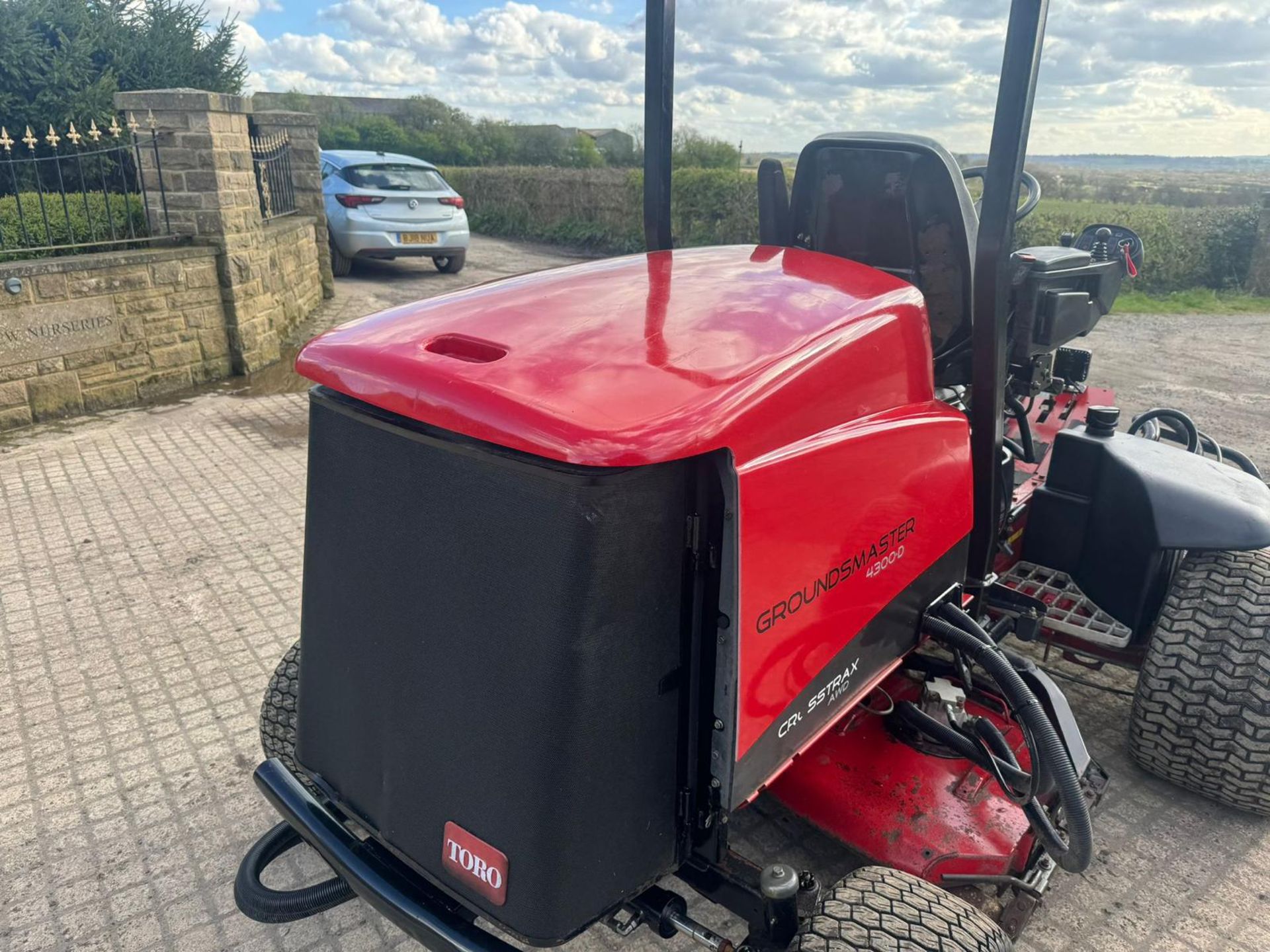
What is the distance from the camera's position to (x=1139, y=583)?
2.89 m

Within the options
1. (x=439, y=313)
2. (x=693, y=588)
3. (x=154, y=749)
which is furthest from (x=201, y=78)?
(x=693, y=588)

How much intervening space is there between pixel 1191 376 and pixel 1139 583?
7441 millimetres

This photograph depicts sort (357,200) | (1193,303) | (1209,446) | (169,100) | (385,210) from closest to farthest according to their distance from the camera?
1. (1209,446)
2. (169,100)
3. (357,200)
4. (385,210)
5. (1193,303)

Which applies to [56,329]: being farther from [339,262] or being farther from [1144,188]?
[1144,188]

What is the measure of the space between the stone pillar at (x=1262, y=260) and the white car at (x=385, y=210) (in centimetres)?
1246

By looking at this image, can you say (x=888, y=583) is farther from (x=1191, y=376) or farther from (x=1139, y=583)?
(x=1191, y=376)

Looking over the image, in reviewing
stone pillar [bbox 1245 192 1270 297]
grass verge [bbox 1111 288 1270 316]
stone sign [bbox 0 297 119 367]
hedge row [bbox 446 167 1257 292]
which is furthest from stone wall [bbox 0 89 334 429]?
stone pillar [bbox 1245 192 1270 297]

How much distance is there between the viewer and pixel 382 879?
6.05ft

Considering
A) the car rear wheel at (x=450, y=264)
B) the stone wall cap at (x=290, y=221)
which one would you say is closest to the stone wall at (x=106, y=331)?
the stone wall cap at (x=290, y=221)

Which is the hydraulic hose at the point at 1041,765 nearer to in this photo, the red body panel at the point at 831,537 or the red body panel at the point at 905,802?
the red body panel at the point at 905,802

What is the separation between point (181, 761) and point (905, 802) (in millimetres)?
2306

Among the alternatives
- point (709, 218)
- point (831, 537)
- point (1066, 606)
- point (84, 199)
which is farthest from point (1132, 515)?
point (709, 218)

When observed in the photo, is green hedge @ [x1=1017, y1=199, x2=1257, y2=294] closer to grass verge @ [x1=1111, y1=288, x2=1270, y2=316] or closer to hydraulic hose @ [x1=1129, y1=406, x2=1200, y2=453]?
grass verge @ [x1=1111, y1=288, x2=1270, y2=316]

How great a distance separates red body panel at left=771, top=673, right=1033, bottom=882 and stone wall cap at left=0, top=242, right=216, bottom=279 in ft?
20.4
